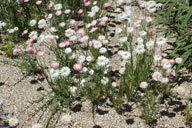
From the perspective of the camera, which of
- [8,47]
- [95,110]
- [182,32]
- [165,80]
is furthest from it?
[8,47]

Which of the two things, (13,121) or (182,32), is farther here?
(182,32)

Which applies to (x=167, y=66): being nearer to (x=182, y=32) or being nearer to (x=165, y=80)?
(x=165, y=80)

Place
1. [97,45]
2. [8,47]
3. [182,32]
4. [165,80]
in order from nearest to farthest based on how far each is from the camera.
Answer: [165,80] < [97,45] < [182,32] < [8,47]

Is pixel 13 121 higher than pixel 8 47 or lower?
lower

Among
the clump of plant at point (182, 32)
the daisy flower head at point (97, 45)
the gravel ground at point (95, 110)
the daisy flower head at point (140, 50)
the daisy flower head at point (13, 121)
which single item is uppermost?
the clump of plant at point (182, 32)

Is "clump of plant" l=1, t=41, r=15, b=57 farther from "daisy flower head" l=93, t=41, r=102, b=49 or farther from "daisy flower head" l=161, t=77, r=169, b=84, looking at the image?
"daisy flower head" l=161, t=77, r=169, b=84

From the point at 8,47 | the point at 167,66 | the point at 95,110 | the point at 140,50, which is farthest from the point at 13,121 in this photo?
the point at 167,66

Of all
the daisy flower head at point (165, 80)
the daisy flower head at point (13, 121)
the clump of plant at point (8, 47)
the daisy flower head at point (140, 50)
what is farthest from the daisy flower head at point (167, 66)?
the clump of plant at point (8, 47)

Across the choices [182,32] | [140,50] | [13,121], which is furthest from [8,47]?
[182,32]

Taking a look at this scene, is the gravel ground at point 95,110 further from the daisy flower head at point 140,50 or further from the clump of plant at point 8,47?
the daisy flower head at point 140,50

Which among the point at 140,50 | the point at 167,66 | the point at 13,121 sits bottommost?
the point at 13,121

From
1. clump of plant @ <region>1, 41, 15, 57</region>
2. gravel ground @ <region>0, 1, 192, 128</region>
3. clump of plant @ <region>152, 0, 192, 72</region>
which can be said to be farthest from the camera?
clump of plant @ <region>1, 41, 15, 57</region>

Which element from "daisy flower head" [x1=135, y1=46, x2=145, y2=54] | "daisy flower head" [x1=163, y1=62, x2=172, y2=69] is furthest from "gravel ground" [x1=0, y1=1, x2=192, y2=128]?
"daisy flower head" [x1=135, y1=46, x2=145, y2=54]
